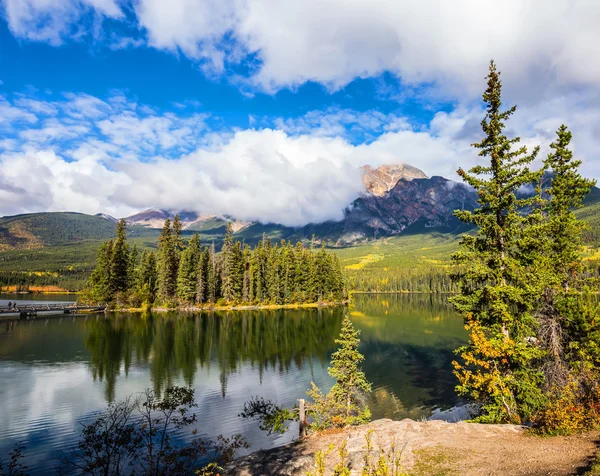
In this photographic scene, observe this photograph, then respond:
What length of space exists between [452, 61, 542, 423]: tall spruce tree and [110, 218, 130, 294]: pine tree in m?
85.4

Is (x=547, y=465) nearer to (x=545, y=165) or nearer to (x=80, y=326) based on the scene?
(x=545, y=165)

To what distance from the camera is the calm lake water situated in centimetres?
2498

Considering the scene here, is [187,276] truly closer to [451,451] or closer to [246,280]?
[246,280]

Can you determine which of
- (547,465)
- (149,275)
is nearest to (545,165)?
(547,465)

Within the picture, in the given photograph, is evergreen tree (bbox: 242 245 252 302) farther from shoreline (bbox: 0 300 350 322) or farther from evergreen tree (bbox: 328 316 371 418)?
evergreen tree (bbox: 328 316 371 418)

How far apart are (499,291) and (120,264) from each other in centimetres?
8927

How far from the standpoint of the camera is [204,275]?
320 ft

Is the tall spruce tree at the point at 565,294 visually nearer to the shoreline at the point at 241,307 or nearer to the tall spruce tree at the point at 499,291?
the tall spruce tree at the point at 499,291

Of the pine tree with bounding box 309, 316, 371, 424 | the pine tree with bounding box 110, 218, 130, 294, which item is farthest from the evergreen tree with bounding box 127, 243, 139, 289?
the pine tree with bounding box 309, 316, 371, 424

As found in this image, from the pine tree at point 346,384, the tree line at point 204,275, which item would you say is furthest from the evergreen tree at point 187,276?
the pine tree at point 346,384

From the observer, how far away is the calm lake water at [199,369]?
82.0 ft

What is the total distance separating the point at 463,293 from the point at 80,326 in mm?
66125

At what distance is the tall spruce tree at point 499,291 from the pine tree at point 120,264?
85.4 metres

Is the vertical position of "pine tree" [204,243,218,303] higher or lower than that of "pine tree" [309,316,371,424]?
higher
